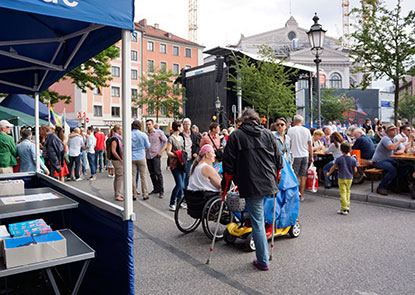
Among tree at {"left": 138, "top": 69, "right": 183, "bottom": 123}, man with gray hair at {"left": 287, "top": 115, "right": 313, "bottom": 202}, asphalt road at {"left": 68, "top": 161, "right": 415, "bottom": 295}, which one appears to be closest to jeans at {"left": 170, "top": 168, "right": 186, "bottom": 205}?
asphalt road at {"left": 68, "top": 161, "right": 415, "bottom": 295}

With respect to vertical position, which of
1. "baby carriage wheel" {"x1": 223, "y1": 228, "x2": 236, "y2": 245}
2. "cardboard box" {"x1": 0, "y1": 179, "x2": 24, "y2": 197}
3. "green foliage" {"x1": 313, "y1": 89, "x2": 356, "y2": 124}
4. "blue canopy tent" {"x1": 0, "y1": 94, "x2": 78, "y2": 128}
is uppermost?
"green foliage" {"x1": 313, "y1": 89, "x2": 356, "y2": 124}

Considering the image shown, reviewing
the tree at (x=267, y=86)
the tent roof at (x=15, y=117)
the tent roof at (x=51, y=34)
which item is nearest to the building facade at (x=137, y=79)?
the tree at (x=267, y=86)

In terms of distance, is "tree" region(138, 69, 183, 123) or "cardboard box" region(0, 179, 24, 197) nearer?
"cardboard box" region(0, 179, 24, 197)

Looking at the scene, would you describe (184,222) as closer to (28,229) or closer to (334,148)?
(28,229)

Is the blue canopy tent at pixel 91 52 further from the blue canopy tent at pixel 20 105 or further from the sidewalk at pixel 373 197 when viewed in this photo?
the blue canopy tent at pixel 20 105

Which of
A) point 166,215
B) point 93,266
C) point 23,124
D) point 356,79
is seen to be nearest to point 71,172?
point 23,124

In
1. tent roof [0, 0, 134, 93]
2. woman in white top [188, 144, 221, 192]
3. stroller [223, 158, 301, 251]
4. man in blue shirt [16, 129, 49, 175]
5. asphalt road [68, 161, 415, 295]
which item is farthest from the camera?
man in blue shirt [16, 129, 49, 175]

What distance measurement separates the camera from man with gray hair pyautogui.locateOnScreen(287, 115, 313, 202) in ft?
27.8

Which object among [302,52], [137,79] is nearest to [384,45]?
[137,79]

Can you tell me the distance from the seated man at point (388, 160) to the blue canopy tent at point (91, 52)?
7592 mm

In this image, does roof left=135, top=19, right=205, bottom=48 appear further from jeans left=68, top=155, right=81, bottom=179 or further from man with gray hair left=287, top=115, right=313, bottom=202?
man with gray hair left=287, top=115, right=313, bottom=202

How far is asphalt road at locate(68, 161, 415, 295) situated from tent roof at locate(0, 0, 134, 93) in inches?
105

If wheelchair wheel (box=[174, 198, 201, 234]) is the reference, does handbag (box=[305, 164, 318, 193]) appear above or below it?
above

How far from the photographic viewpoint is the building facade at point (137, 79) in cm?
5016
